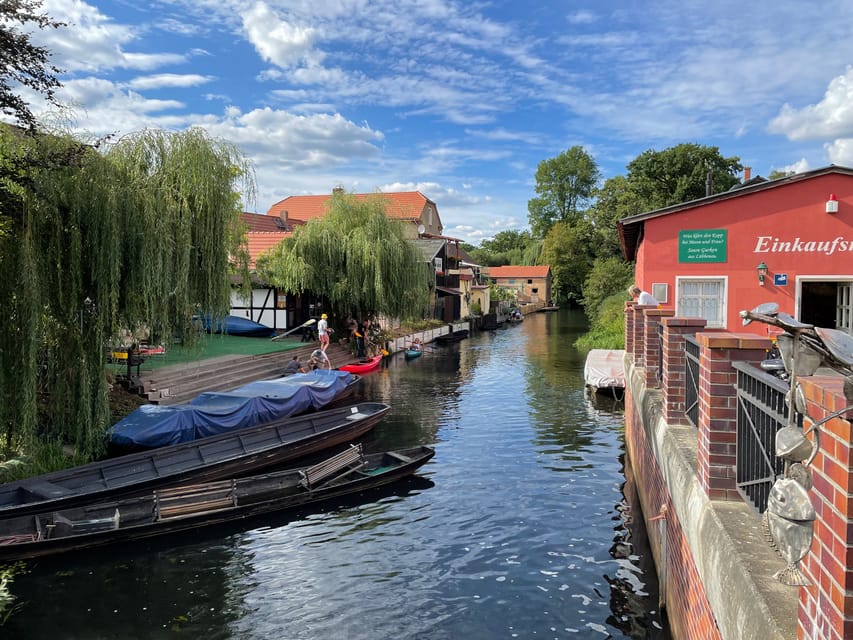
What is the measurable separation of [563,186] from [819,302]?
5804 centimetres

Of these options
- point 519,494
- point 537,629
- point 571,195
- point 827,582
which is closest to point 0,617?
point 537,629

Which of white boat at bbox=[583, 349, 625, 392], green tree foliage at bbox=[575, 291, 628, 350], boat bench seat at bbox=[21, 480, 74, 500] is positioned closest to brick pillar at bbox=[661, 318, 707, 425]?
boat bench seat at bbox=[21, 480, 74, 500]

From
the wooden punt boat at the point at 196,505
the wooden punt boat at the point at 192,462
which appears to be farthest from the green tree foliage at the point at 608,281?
the wooden punt boat at the point at 196,505

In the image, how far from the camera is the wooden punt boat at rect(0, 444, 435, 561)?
8.70 m

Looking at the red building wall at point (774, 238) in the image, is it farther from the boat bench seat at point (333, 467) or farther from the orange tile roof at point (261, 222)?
the orange tile roof at point (261, 222)

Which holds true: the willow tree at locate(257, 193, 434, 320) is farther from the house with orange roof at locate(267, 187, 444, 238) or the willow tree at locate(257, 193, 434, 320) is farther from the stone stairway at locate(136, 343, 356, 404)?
the house with orange roof at locate(267, 187, 444, 238)

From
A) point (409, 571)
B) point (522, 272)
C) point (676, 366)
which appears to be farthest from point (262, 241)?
point (522, 272)

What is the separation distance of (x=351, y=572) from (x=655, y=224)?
40.9ft

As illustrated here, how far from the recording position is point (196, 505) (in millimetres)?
10000

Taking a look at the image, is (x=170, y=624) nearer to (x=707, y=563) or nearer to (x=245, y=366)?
(x=707, y=563)

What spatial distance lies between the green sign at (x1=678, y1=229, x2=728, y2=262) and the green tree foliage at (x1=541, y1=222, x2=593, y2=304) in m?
50.8

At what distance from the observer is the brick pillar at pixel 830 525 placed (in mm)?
2234

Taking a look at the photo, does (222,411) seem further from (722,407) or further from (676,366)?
(722,407)

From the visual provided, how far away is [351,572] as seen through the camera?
28.3ft
